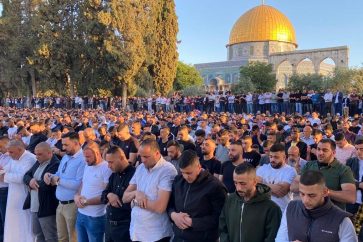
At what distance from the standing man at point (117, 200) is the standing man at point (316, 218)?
2135 millimetres

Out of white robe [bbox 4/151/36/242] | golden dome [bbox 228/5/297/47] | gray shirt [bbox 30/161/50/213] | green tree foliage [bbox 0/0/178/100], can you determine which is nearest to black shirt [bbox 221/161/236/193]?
gray shirt [bbox 30/161/50/213]

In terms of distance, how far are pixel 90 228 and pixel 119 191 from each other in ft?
2.80

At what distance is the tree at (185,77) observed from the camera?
2623 inches

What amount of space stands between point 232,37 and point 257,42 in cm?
541

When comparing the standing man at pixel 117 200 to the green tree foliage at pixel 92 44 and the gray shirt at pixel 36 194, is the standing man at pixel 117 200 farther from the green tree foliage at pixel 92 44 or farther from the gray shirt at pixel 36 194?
the green tree foliage at pixel 92 44

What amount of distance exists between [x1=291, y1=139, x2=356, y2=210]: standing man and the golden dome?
71599 mm

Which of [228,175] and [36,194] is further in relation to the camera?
[228,175]

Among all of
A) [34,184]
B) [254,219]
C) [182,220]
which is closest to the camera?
[254,219]

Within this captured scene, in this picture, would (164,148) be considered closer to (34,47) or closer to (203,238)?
(203,238)

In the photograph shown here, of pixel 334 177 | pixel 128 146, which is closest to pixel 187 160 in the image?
pixel 334 177

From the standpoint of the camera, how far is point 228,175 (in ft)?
21.5

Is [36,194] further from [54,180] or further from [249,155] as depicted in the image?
[249,155]

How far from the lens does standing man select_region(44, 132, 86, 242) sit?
5.94 metres

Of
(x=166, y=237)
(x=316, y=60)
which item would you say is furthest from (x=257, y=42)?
(x=166, y=237)
